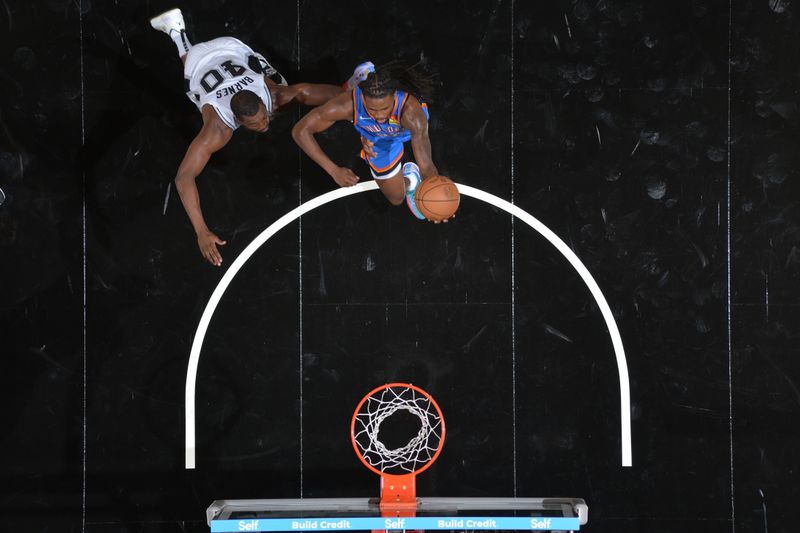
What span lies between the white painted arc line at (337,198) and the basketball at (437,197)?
0.56 meters

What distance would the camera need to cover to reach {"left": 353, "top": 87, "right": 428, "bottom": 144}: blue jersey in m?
4.36

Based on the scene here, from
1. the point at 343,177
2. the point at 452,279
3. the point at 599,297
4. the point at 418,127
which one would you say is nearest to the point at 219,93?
the point at 343,177

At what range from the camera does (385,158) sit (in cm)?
476

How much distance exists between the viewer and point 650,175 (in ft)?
16.8

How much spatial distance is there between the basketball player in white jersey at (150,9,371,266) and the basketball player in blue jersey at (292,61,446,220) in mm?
333

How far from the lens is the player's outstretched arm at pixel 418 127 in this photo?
4371 millimetres

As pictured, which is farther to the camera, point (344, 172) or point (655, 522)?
point (655, 522)

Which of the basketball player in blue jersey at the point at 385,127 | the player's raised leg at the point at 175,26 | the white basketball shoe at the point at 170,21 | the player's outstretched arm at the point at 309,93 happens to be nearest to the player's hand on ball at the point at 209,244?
the basketball player in blue jersey at the point at 385,127

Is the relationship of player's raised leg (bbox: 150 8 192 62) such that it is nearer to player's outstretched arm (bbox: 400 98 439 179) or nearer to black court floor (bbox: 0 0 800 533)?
black court floor (bbox: 0 0 800 533)

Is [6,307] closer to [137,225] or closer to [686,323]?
[137,225]

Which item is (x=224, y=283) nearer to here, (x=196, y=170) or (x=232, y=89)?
(x=196, y=170)

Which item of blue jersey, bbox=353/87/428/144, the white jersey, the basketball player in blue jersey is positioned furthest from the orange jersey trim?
the white jersey

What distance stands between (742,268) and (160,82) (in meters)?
4.66

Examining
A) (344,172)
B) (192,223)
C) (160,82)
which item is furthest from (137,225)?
(344,172)
